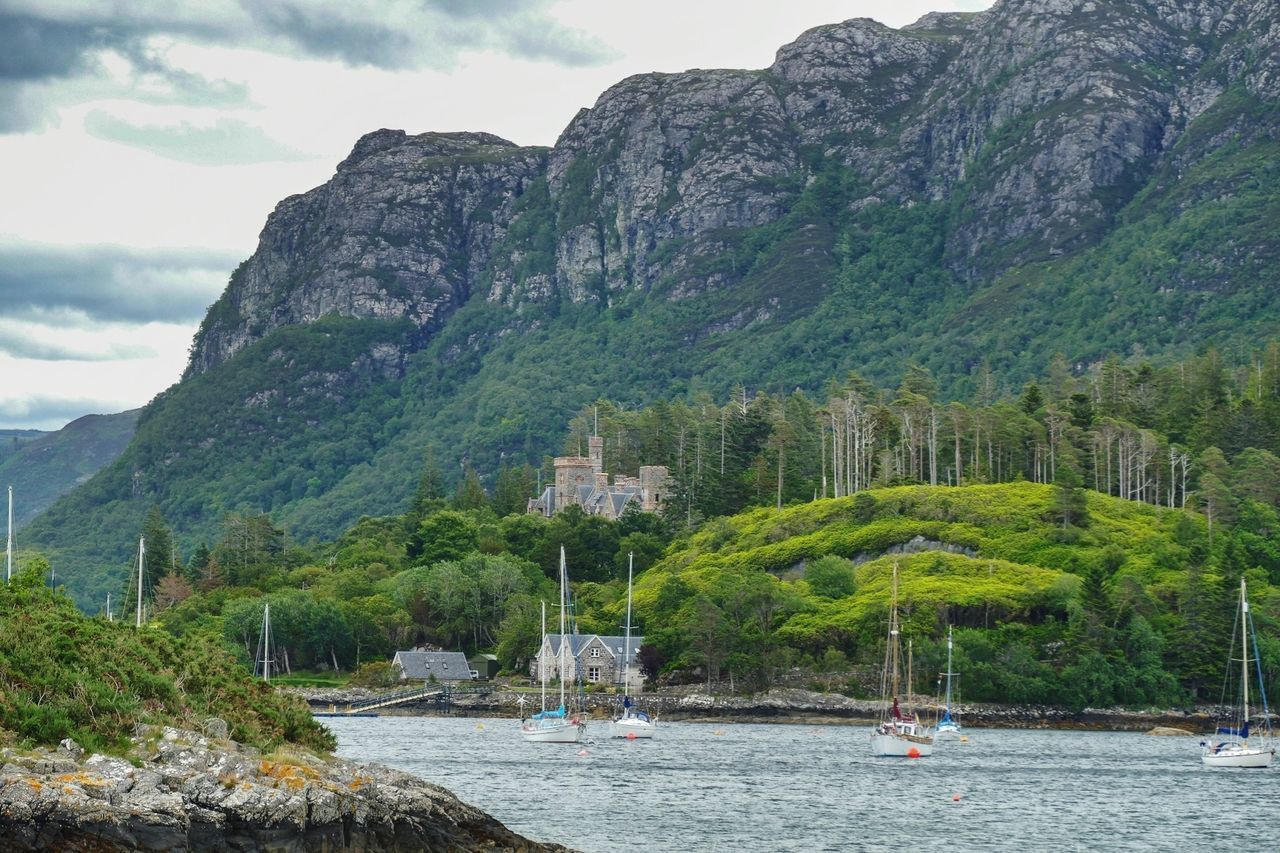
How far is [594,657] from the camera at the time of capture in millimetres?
144000

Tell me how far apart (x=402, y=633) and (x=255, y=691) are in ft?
352

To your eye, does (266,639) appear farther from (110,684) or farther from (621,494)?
(110,684)

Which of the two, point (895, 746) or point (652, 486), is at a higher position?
point (652, 486)

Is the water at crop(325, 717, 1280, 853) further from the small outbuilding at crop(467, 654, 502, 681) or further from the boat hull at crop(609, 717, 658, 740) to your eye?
the small outbuilding at crop(467, 654, 502, 681)

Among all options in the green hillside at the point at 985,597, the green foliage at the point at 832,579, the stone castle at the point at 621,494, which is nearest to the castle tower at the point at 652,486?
the stone castle at the point at 621,494

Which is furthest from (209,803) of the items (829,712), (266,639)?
(266,639)

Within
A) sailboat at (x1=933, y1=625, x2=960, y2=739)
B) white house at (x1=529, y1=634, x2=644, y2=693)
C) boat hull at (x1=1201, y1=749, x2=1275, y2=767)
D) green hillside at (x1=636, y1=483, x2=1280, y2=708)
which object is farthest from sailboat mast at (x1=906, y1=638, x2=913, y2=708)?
white house at (x1=529, y1=634, x2=644, y2=693)

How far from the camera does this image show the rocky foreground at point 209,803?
38656 mm

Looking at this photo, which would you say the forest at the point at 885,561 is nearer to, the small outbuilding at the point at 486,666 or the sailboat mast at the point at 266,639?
the sailboat mast at the point at 266,639

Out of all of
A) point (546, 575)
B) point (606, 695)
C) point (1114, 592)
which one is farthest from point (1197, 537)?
point (546, 575)

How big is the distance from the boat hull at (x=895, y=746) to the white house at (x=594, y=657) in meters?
40.8

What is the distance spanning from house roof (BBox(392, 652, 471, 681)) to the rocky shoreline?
498 inches

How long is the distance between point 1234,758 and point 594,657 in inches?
2224

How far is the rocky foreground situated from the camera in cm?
3866
